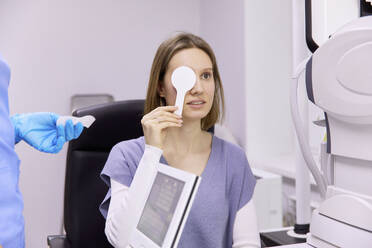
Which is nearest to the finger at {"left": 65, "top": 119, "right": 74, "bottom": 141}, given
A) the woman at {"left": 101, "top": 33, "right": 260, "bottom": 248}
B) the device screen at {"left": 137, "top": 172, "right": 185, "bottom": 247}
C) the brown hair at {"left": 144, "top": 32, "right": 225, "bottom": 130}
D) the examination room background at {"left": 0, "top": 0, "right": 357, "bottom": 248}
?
the woman at {"left": 101, "top": 33, "right": 260, "bottom": 248}

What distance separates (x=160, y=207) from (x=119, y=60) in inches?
84.0

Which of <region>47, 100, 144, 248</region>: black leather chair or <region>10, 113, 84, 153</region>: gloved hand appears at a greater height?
<region>10, 113, 84, 153</region>: gloved hand

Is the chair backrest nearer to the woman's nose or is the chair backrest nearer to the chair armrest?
the chair armrest

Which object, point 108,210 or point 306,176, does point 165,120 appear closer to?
point 108,210

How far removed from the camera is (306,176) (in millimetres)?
1229

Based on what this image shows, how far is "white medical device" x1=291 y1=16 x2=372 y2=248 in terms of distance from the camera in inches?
27.5

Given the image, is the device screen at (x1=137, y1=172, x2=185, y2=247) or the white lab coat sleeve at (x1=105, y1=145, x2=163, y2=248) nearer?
the device screen at (x1=137, y1=172, x2=185, y2=247)

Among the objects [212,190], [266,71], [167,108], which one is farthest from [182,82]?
[266,71]

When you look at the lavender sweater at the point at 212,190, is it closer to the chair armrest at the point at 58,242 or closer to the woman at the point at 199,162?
the woman at the point at 199,162

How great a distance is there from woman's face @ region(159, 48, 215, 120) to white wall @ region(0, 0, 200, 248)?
155cm

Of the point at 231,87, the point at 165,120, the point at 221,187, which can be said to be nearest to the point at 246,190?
the point at 221,187

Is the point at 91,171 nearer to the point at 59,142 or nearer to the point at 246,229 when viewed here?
the point at 59,142

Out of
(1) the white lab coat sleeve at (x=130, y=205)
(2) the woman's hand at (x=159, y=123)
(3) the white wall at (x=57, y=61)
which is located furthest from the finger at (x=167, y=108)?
(3) the white wall at (x=57, y=61)

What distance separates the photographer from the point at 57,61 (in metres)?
2.58
